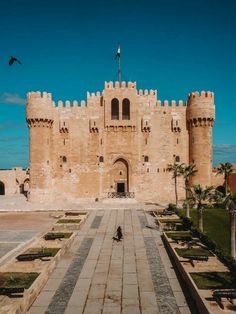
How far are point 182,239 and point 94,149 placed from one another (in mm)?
27221

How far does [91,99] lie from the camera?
49.4 m

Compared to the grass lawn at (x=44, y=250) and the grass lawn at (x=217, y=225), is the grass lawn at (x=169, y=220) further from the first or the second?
the grass lawn at (x=44, y=250)

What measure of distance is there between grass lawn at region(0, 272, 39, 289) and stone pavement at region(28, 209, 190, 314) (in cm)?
75

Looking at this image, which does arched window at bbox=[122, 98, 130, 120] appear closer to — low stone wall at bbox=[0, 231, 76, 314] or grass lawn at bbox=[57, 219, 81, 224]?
grass lawn at bbox=[57, 219, 81, 224]

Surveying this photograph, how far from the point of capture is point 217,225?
1249 inches

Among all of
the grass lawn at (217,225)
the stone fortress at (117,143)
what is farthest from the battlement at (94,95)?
the grass lawn at (217,225)

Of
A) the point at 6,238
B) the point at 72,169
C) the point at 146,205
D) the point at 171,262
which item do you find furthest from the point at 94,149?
the point at 171,262

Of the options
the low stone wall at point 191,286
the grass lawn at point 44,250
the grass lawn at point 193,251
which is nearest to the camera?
the low stone wall at point 191,286

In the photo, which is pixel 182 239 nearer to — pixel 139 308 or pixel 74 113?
pixel 139 308

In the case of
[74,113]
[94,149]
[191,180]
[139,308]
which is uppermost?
[74,113]

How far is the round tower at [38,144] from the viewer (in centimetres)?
4722

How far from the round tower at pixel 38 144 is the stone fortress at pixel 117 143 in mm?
811

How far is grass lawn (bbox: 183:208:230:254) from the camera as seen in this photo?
25641 mm

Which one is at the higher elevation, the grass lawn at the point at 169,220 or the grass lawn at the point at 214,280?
the grass lawn at the point at 169,220
